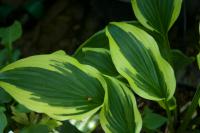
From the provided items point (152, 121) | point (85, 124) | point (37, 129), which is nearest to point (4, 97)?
point (37, 129)

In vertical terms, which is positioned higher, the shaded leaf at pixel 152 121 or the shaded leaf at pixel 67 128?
the shaded leaf at pixel 67 128

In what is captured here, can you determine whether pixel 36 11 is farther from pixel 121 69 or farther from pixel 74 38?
pixel 121 69

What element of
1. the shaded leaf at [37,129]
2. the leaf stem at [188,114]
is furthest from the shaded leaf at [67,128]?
the leaf stem at [188,114]

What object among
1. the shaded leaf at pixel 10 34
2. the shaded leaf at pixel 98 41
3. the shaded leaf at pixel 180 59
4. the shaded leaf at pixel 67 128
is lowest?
the shaded leaf at pixel 67 128

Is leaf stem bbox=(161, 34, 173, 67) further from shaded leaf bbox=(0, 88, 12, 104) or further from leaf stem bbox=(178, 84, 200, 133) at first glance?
shaded leaf bbox=(0, 88, 12, 104)

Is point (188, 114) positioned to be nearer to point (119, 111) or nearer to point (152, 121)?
point (152, 121)

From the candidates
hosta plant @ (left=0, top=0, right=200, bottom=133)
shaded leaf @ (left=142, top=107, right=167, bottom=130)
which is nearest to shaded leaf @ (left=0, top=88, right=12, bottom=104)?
hosta plant @ (left=0, top=0, right=200, bottom=133)

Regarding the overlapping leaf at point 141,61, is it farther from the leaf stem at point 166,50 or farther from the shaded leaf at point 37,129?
the shaded leaf at point 37,129
